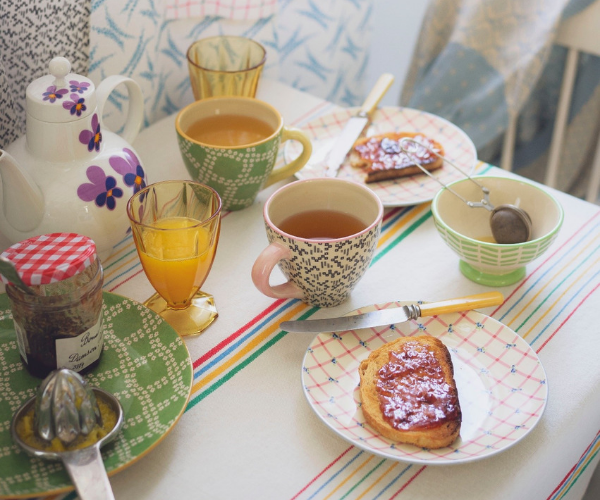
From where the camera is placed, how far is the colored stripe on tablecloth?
2.23 ft

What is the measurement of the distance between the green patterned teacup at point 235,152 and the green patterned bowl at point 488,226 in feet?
0.73

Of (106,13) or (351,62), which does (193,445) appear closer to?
(106,13)

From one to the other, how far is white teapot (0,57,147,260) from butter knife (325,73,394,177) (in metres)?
0.34

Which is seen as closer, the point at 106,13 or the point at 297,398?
the point at 297,398

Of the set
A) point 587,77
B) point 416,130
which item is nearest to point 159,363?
point 416,130

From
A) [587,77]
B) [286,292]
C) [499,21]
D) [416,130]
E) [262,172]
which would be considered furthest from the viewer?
[587,77]

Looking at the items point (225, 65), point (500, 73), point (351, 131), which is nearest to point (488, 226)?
point (351, 131)

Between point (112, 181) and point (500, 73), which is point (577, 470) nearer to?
point (112, 181)

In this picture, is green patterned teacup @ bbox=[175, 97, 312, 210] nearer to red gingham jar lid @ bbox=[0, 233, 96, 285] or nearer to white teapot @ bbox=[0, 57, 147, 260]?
white teapot @ bbox=[0, 57, 147, 260]

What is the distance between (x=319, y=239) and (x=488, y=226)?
28 cm

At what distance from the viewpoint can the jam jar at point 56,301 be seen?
0.60 meters

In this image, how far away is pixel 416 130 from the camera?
109 cm

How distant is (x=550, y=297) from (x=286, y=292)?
12.9 inches

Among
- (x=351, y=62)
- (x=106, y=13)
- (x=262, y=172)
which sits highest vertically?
(x=106, y=13)
